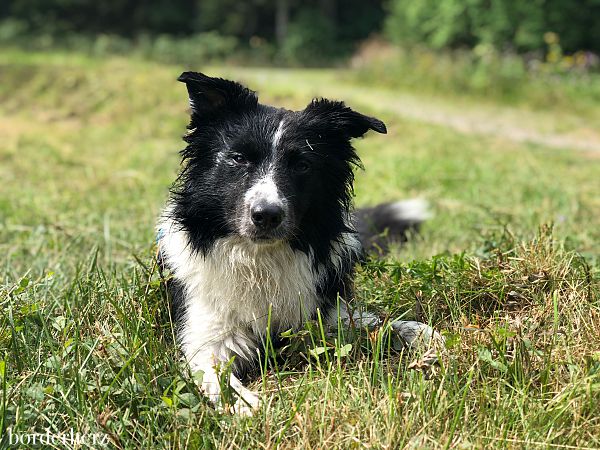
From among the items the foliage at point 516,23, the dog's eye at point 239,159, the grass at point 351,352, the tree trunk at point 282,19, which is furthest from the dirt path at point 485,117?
the tree trunk at point 282,19

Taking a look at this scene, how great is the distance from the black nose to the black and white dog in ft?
0.06

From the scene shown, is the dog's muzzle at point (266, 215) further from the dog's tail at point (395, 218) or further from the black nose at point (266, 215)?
the dog's tail at point (395, 218)

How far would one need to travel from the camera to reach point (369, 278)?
3057 mm

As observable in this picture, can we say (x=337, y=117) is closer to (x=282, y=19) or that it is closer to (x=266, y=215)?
(x=266, y=215)

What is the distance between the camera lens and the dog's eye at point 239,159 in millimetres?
2602

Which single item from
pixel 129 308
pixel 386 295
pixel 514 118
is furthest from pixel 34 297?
pixel 514 118

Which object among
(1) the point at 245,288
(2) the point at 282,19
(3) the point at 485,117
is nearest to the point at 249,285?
(1) the point at 245,288

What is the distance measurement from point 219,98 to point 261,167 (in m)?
0.39

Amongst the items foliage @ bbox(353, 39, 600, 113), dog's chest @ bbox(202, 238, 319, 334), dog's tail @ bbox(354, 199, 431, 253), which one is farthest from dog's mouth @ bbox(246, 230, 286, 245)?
foliage @ bbox(353, 39, 600, 113)

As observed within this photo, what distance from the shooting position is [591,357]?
2.28m

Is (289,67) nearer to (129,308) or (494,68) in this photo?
(494,68)

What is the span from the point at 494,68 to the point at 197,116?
38.4 ft

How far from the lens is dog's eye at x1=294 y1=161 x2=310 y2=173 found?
8.59 ft

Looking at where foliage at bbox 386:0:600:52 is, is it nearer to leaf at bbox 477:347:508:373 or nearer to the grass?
the grass
